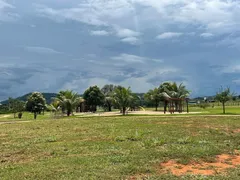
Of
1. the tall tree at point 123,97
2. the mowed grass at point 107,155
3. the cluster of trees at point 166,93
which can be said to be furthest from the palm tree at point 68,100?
the mowed grass at point 107,155

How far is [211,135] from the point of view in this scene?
58.6 feet

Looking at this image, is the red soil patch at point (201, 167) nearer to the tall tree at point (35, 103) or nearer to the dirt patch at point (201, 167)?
the dirt patch at point (201, 167)

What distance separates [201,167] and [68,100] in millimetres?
44465

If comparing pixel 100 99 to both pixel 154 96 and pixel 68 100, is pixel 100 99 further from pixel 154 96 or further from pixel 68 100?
pixel 68 100

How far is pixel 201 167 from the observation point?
10.7 m

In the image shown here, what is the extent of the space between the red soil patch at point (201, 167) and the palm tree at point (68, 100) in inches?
1719

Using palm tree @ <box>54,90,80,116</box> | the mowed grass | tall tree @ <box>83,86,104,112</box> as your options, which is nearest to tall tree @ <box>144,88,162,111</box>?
tall tree @ <box>83,86,104,112</box>

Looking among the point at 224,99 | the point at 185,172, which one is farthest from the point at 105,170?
the point at 224,99

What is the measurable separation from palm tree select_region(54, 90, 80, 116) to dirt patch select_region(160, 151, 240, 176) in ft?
143

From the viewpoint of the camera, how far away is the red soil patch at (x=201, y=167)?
1000cm

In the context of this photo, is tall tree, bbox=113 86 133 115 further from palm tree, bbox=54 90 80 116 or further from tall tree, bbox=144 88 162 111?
tall tree, bbox=144 88 162 111

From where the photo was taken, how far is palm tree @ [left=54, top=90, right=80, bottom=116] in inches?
2111

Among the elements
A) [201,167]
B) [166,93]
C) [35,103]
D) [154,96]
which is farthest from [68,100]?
[201,167]

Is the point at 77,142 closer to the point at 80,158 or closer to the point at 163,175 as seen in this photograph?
the point at 80,158
